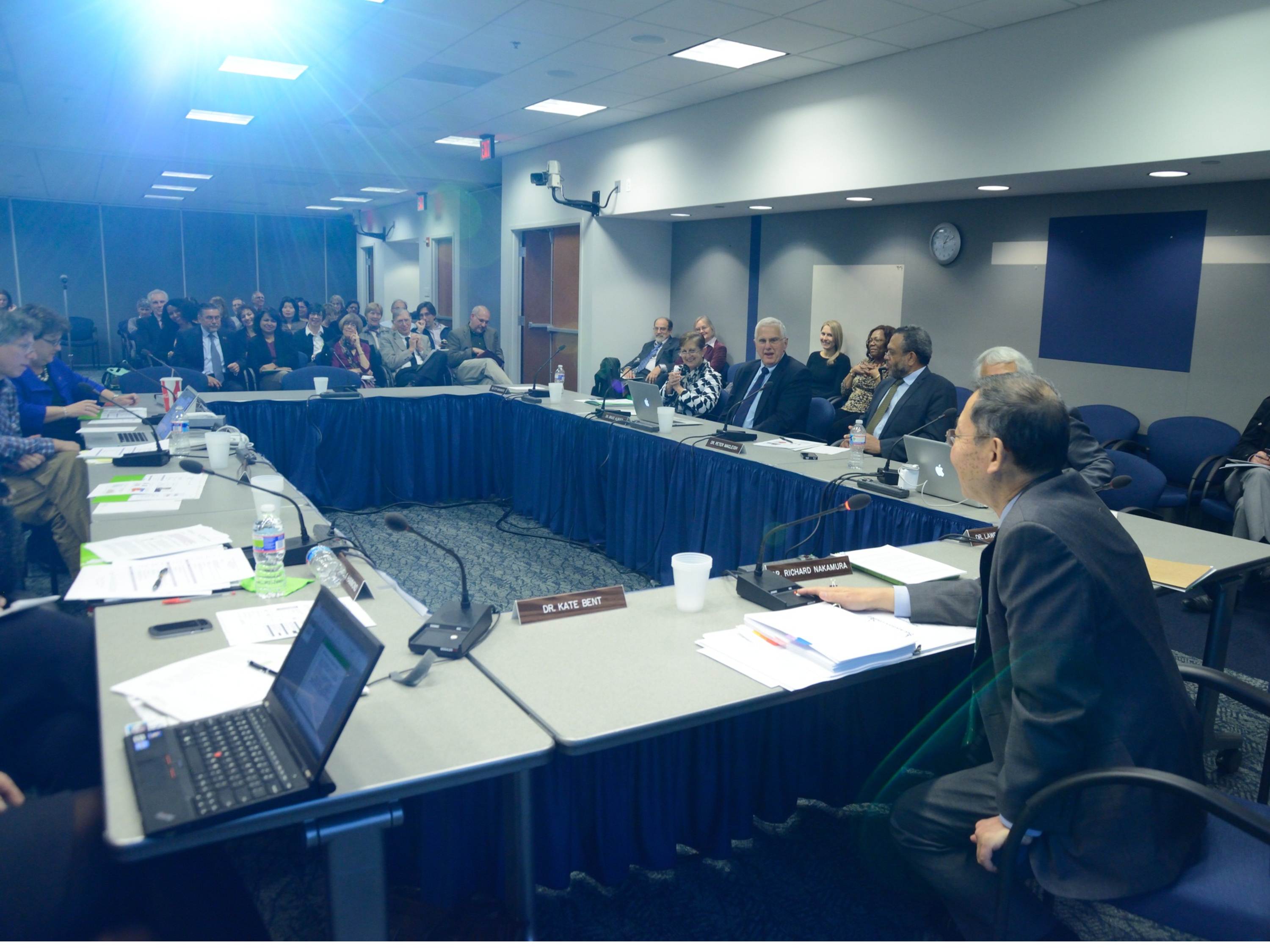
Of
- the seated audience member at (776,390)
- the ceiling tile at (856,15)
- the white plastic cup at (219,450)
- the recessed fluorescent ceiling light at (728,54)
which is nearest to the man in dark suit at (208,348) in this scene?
the white plastic cup at (219,450)

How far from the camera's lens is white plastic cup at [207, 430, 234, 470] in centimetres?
343

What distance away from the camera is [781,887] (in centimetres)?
209

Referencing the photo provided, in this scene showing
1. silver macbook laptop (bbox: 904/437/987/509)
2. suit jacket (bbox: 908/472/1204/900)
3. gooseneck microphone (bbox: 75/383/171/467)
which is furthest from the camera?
gooseneck microphone (bbox: 75/383/171/467)

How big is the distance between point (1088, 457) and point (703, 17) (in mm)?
3097

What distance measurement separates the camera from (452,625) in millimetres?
1810

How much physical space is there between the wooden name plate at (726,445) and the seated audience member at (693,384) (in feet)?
4.27

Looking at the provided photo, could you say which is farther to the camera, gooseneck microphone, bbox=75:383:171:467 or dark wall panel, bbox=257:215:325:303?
dark wall panel, bbox=257:215:325:303

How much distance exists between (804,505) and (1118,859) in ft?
6.99

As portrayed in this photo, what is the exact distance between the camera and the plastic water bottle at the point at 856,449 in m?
3.59

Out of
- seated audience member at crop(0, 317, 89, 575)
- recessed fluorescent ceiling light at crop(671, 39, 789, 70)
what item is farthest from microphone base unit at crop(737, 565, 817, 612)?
recessed fluorescent ceiling light at crop(671, 39, 789, 70)

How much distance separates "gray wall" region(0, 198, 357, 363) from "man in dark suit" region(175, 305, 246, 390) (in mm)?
9013

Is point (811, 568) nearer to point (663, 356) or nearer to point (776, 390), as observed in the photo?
point (776, 390)

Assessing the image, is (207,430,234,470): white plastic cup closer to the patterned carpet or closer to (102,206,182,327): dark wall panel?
the patterned carpet

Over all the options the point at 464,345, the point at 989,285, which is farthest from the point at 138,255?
the point at 989,285
